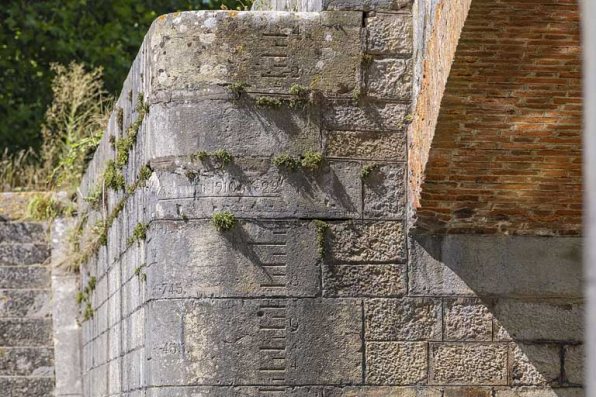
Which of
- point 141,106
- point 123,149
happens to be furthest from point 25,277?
point 141,106

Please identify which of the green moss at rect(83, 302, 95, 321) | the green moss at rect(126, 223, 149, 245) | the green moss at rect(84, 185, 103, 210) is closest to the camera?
the green moss at rect(126, 223, 149, 245)

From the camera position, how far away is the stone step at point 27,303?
31.5 feet

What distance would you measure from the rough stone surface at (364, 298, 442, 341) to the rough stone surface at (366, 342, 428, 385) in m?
0.04

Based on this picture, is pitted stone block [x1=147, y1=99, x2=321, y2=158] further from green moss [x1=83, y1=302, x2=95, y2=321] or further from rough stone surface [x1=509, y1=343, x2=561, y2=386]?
green moss [x1=83, y1=302, x2=95, y2=321]

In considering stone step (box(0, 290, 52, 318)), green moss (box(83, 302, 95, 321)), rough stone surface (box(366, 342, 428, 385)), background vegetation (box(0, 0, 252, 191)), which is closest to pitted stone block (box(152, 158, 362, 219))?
rough stone surface (box(366, 342, 428, 385))

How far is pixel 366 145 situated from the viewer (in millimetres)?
5785

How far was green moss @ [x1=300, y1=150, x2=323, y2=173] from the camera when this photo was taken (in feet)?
18.7

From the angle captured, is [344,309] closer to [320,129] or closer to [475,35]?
[320,129]

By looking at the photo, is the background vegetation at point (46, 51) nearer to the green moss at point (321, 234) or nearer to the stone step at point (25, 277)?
the stone step at point (25, 277)

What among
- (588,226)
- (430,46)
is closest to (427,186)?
(430,46)

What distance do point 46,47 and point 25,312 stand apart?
637cm

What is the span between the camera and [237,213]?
5668 millimetres

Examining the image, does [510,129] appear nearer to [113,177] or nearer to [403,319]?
[403,319]

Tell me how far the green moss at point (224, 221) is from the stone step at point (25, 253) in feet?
15.5
